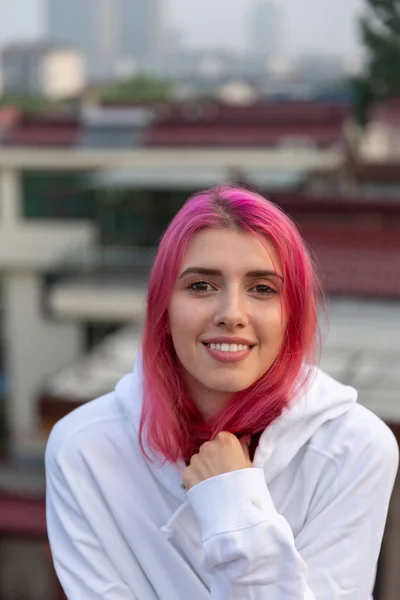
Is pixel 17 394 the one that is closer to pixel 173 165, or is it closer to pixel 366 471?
pixel 173 165

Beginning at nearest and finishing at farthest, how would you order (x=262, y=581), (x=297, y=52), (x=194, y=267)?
(x=262, y=581) < (x=194, y=267) < (x=297, y=52)

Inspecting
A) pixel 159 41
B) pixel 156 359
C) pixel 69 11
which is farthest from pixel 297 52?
pixel 156 359

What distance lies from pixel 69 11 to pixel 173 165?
15717 centimetres

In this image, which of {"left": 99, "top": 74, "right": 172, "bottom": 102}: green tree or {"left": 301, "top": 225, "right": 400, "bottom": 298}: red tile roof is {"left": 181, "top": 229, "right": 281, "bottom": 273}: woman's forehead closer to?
{"left": 301, "top": 225, "right": 400, "bottom": 298}: red tile roof

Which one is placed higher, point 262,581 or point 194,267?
point 194,267

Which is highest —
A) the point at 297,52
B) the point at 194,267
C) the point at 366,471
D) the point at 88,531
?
the point at 194,267

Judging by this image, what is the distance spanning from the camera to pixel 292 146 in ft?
45.7

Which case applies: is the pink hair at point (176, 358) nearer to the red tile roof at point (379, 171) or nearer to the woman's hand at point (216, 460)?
the woman's hand at point (216, 460)

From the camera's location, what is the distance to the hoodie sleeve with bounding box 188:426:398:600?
4.07 feet

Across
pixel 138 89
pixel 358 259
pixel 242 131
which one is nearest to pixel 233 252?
pixel 358 259

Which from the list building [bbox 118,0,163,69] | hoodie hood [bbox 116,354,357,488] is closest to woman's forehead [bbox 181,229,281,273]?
hoodie hood [bbox 116,354,357,488]

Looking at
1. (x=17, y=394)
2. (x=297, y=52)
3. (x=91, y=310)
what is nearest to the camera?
(x=91, y=310)

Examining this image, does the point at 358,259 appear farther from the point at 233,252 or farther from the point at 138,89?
the point at 138,89

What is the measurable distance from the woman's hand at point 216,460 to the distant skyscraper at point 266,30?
155474 millimetres
